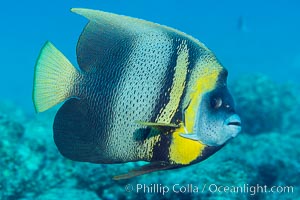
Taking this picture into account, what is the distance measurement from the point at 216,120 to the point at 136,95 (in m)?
0.34

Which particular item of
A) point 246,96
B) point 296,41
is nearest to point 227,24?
point 296,41

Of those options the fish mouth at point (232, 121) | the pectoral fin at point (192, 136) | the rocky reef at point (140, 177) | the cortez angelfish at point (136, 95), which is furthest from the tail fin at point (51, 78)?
the rocky reef at point (140, 177)

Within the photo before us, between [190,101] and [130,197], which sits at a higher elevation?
[190,101]

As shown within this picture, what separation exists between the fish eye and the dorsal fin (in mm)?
316

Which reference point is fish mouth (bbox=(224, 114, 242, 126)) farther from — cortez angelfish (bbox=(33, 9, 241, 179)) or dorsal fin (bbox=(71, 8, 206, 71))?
dorsal fin (bbox=(71, 8, 206, 71))

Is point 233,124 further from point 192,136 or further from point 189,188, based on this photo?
point 189,188

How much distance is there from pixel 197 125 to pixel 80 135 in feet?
1.69

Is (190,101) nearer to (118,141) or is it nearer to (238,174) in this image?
(118,141)

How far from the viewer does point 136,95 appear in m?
1.46

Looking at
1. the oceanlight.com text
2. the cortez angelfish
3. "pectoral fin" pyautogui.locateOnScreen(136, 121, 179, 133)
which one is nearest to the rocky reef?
the oceanlight.com text

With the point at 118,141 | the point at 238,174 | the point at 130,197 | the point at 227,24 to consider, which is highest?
the point at 227,24

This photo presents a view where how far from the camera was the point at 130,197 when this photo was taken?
332 cm

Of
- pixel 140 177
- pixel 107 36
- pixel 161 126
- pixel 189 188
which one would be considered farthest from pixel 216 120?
pixel 140 177

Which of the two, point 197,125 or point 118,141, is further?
point 118,141
